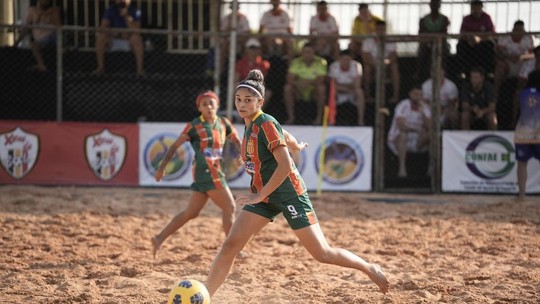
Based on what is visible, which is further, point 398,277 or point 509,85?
point 509,85

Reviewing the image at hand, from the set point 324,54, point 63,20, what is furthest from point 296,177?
point 63,20

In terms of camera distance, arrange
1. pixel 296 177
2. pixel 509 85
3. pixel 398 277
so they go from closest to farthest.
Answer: pixel 296 177, pixel 398 277, pixel 509 85

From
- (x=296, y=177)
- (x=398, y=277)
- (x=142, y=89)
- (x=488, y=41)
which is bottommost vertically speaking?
(x=398, y=277)

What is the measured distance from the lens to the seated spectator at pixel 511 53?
542 inches

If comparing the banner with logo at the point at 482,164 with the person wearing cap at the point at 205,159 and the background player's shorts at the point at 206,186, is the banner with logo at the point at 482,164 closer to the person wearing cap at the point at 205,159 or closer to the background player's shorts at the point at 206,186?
the person wearing cap at the point at 205,159

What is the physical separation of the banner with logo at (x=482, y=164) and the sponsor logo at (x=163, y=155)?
4725 millimetres

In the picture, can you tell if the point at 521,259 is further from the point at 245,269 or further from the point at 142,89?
the point at 142,89

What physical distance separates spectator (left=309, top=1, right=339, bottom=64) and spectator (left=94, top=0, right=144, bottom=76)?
345cm

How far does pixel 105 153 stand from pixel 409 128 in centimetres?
565

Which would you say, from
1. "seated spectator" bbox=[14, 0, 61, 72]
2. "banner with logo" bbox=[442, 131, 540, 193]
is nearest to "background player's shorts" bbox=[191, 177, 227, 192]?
"banner with logo" bbox=[442, 131, 540, 193]

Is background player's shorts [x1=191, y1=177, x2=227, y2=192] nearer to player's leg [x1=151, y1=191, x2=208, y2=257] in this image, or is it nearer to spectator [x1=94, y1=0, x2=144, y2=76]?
player's leg [x1=151, y1=191, x2=208, y2=257]

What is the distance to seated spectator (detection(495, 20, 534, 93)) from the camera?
13.8m

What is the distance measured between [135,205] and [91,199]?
2.70 ft

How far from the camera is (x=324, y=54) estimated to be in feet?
48.3
